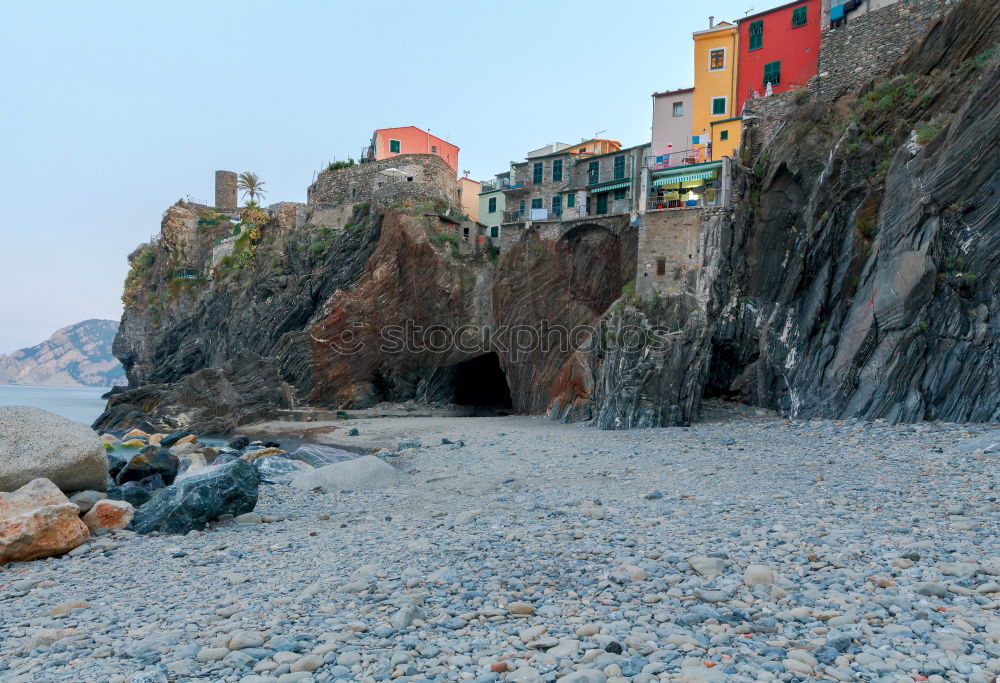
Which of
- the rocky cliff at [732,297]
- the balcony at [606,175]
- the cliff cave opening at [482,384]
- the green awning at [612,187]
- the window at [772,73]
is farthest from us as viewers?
the cliff cave opening at [482,384]

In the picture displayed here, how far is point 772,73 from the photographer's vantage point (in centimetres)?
3216

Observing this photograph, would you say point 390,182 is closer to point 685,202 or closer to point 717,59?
point 717,59

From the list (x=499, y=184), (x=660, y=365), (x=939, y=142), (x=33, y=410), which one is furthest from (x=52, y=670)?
(x=499, y=184)

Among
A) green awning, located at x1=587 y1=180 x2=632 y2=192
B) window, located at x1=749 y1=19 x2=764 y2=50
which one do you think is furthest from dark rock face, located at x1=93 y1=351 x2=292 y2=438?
window, located at x1=749 y1=19 x2=764 y2=50

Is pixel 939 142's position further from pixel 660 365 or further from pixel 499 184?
pixel 499 184

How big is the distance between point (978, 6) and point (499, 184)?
35302mm

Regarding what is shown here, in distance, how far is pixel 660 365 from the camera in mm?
23141

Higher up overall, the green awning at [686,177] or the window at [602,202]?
the window at [602,202]

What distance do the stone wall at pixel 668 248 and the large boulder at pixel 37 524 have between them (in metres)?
23.5

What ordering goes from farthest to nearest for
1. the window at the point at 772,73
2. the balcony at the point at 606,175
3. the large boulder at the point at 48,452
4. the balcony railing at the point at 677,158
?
the balcony at the point at 606,175
the balcony railing at the point at 677,158
the window at the point at 772,73
the large boulder at the point at 48,452

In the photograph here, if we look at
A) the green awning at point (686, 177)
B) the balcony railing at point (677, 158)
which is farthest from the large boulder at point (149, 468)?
the balcony railing at point (677, 158)

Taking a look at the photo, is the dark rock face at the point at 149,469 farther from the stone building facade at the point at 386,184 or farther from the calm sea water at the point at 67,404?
the stone building facade at the point at 386,184

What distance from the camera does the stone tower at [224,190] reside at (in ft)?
241

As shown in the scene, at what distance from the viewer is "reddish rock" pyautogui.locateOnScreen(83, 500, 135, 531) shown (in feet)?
33.3
